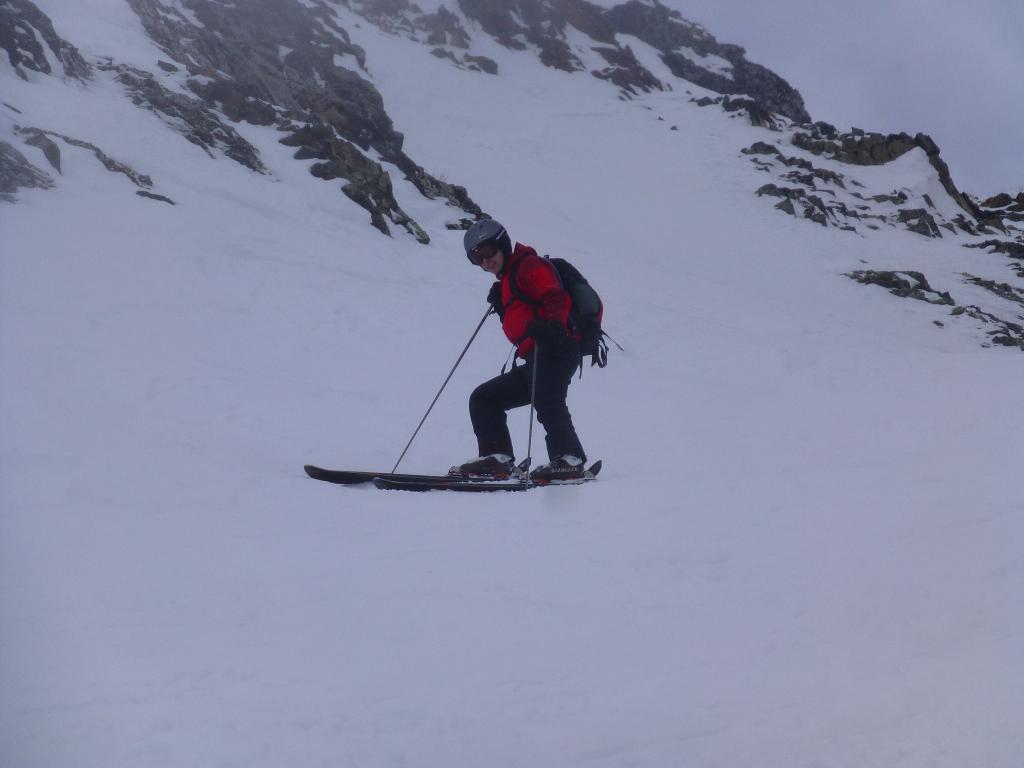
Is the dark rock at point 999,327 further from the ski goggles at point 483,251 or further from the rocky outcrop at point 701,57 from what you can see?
the rocky outcrop at point 701,57

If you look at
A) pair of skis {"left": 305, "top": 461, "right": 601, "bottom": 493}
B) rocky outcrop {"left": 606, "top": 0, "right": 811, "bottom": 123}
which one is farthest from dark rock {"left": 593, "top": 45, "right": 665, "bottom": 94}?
pair of skis {"left": 305, "top": 461, "right": 601, "bottom": 493}

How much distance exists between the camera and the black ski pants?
14.3 ft

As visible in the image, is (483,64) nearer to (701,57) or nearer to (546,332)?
(701,57)

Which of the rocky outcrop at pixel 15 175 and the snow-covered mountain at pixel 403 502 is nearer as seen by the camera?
the snow-covered mountain at pixel 403 502

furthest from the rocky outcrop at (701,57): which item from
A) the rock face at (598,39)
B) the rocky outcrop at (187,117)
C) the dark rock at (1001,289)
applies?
the rocky outcrop at (187,117)

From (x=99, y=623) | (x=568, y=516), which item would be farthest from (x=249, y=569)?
Result: (x=568, y=516)

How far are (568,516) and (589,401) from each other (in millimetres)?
4208

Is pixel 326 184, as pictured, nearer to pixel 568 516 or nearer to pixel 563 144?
pixel 568 516

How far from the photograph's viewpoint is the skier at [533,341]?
13.8 ft

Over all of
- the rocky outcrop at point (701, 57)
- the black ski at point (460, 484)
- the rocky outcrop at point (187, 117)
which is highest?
the rocky outcrop at point (701, 57)

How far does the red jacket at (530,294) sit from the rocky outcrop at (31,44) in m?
12.8

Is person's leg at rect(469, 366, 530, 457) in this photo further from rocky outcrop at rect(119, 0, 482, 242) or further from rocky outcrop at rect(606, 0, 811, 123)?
rocky outcrop at rect(606, 0, 811, 123)

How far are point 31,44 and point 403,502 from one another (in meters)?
14.6

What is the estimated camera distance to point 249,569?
94.4 inches
